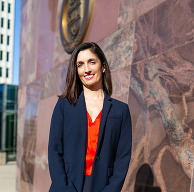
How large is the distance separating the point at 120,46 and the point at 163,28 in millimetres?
810

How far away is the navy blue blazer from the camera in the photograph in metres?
1.94

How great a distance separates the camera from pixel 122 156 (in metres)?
2.06

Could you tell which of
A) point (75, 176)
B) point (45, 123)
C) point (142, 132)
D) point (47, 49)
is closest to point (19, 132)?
point (45, 123)

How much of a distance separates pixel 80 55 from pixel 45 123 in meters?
3.98

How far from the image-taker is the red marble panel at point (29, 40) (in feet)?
23.3

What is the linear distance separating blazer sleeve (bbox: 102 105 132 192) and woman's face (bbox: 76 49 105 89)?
0.35 meters

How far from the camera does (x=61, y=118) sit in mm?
2016

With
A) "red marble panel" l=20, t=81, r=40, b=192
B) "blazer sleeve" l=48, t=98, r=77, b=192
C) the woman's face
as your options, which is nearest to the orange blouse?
"blazer sleeve" l=48, t=98, r=77, b=192

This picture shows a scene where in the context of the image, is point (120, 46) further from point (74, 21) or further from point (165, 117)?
point (74, 21)

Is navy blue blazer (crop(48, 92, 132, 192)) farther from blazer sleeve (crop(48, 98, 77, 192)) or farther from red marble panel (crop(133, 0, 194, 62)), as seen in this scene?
red marble panel (crop(133, 0, 194, 62))

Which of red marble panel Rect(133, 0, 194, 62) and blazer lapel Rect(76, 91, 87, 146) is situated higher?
red marble panel Rect(133, 0, 194, 62)

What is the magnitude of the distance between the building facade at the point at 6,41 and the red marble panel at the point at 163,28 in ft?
177

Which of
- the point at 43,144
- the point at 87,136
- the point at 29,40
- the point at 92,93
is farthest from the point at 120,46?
the point at 29,40

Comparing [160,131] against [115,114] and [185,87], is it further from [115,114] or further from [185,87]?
[115,114]
